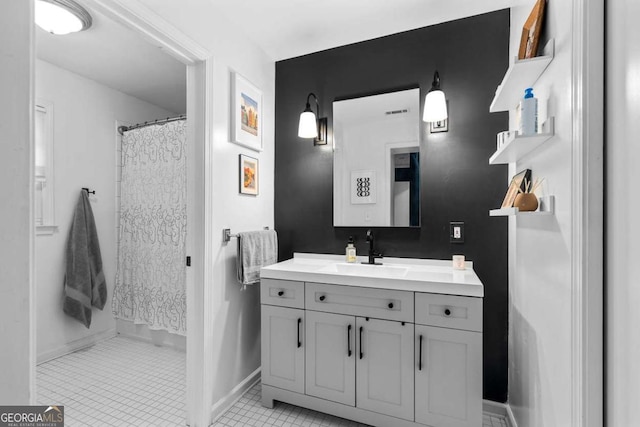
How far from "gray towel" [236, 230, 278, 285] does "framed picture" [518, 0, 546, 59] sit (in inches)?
68.0

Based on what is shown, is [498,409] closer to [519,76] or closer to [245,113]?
[519,76]

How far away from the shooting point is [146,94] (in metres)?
3.16

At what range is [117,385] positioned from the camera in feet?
→ 7.09

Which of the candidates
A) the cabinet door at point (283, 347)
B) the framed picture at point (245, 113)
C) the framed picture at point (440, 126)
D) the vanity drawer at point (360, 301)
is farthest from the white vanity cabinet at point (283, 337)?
the framed picture at point (440, 126)

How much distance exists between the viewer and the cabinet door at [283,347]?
5.93 ft

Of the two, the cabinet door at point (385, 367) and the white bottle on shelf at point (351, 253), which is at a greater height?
the white bottle on shelf at point (351, 253)

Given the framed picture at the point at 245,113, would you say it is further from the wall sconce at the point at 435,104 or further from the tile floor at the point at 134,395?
the tile floor at the point at 134,395

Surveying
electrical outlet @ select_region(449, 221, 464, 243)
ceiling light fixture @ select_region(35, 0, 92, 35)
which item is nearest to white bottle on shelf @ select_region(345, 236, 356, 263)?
electrical outlet @ select_region(449, 221, 464, 243)

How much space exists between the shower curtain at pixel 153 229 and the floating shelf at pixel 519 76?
2.29m

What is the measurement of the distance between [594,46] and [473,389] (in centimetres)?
145

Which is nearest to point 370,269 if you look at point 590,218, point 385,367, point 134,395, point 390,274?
point 390,274

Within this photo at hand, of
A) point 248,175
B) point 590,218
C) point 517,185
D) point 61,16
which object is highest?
point 61,16

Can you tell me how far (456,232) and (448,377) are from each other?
861mm

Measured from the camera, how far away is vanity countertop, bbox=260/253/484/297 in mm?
1524
